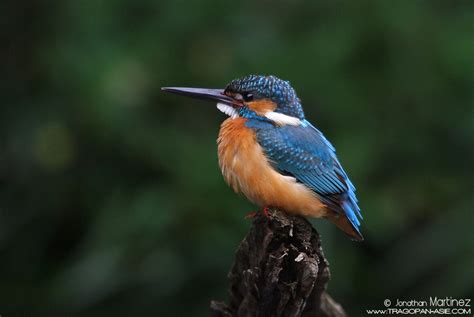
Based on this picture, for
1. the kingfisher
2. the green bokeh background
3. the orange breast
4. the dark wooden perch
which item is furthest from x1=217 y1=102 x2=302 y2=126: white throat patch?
the green bokeh background

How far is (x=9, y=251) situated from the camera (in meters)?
5.29

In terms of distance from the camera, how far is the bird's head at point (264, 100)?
421cm

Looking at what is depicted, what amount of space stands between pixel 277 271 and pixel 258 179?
61 cm

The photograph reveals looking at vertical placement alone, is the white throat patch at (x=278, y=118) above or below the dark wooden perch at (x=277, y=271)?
above

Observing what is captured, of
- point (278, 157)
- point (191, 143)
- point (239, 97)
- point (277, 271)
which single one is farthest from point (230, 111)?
point (277, 271)

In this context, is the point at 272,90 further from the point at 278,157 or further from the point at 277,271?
the point at 277,271

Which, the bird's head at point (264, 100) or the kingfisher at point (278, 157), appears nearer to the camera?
the kingfisher at point (278, 157)

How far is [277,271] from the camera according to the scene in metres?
3.43

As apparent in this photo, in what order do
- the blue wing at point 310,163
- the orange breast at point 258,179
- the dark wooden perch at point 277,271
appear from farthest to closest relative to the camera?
the blue wing at point 310,163 < the orange breast at point 258,179 < the dark wooden perch at point 277,271

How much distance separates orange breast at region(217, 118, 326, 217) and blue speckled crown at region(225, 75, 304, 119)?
0.22 metres

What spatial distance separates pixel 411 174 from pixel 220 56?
1338 mm

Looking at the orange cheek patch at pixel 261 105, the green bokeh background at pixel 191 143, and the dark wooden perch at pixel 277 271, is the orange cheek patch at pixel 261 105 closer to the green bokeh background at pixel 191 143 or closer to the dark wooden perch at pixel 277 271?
the dark wooden perch at pixel 277 271

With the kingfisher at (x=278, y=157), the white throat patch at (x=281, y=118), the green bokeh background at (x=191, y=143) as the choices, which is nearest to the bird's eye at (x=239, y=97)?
the kingfisher at (x=278, y=157)

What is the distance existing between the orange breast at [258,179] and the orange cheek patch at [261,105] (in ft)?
0.52
